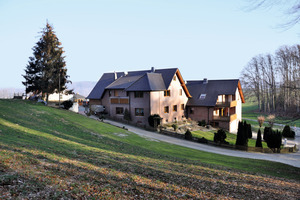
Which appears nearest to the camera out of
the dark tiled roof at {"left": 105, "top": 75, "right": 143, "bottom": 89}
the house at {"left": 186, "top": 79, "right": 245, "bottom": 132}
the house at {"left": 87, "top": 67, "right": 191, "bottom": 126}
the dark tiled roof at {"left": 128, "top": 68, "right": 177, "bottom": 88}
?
the house at {"left": 87, "top": 67, "right": 191, "bottom": 126}

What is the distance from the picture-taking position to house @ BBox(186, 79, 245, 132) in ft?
137

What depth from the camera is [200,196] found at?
9.30 metres

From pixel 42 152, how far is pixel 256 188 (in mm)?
11688

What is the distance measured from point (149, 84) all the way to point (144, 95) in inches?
82.5

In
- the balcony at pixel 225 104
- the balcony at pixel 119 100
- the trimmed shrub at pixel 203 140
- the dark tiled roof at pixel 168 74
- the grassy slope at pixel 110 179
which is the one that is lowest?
the trimmed shrub at pixel 203 140

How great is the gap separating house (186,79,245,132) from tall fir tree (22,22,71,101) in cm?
2645

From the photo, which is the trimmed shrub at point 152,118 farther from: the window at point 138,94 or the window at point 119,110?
the window at point 119,110

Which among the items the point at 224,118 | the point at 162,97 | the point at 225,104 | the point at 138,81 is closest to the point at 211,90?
the point at 225,104

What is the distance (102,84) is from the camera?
151 feet

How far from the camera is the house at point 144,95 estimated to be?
37.3m

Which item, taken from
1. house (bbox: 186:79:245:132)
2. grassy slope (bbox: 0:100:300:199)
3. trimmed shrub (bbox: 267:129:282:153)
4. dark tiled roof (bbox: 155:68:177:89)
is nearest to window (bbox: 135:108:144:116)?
dark tiled roof (bbox: 155:68:177:89)

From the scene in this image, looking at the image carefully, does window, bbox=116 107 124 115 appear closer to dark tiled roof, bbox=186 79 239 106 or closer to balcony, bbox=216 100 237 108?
dark tiled roof, bbox=186 79 239 106

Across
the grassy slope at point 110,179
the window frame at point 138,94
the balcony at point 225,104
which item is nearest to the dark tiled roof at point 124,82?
the window frame at point 138,94

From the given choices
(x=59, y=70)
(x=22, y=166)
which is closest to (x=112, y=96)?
(x=59, y=70)
